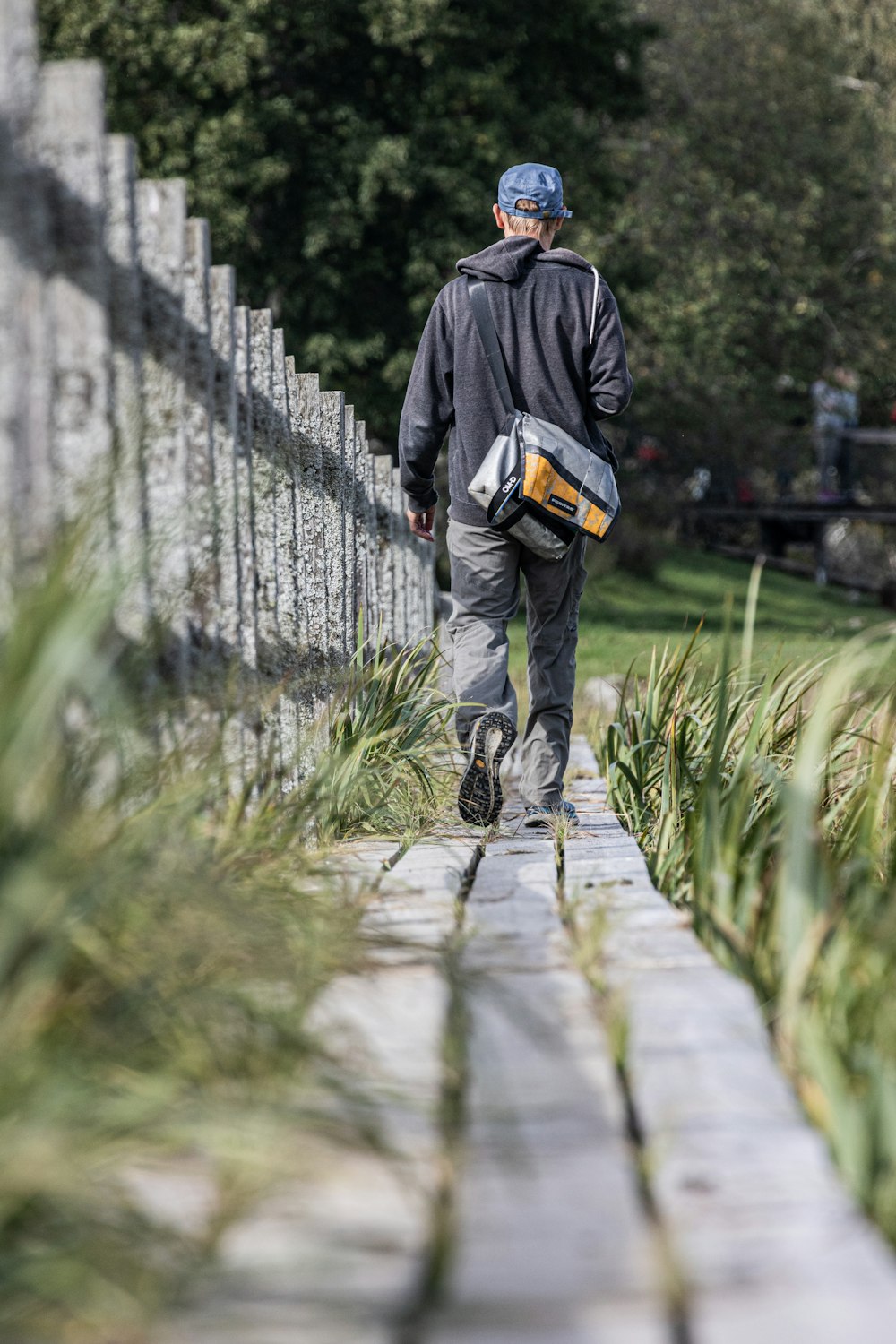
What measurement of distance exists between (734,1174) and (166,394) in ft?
6.12

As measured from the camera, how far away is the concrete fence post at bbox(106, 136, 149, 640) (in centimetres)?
266

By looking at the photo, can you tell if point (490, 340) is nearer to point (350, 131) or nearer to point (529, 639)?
point (529, 639)

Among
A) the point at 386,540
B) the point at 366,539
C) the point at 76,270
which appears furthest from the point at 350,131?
the point at 76,270

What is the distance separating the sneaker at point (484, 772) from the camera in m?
4.11

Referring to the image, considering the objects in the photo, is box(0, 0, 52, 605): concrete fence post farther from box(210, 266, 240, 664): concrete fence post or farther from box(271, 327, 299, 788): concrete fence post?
box(271, 327, 299, 788): concrete fence post

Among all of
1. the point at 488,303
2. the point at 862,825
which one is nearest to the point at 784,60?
the point at 488,303

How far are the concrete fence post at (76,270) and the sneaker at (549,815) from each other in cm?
188

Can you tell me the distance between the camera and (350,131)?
1561 cm

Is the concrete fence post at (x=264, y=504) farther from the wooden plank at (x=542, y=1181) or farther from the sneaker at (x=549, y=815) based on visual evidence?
the wooden plank at (x=542, y=1181)

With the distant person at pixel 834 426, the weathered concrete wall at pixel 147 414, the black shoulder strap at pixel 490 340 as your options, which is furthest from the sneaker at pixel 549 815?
the distant person at pixel 834 426

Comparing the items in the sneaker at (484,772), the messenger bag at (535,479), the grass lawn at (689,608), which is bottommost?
the grass lawn at (689,608)

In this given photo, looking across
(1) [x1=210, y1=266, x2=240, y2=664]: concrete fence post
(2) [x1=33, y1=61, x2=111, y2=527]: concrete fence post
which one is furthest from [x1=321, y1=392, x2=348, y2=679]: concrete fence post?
(2) [x1=33, y1=61, x2=111, y2=527]: concrete fence post

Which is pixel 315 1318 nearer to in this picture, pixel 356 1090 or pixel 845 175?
pixel 356 1090

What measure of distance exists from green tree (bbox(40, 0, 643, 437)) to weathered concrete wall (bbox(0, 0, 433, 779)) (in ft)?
38.0
